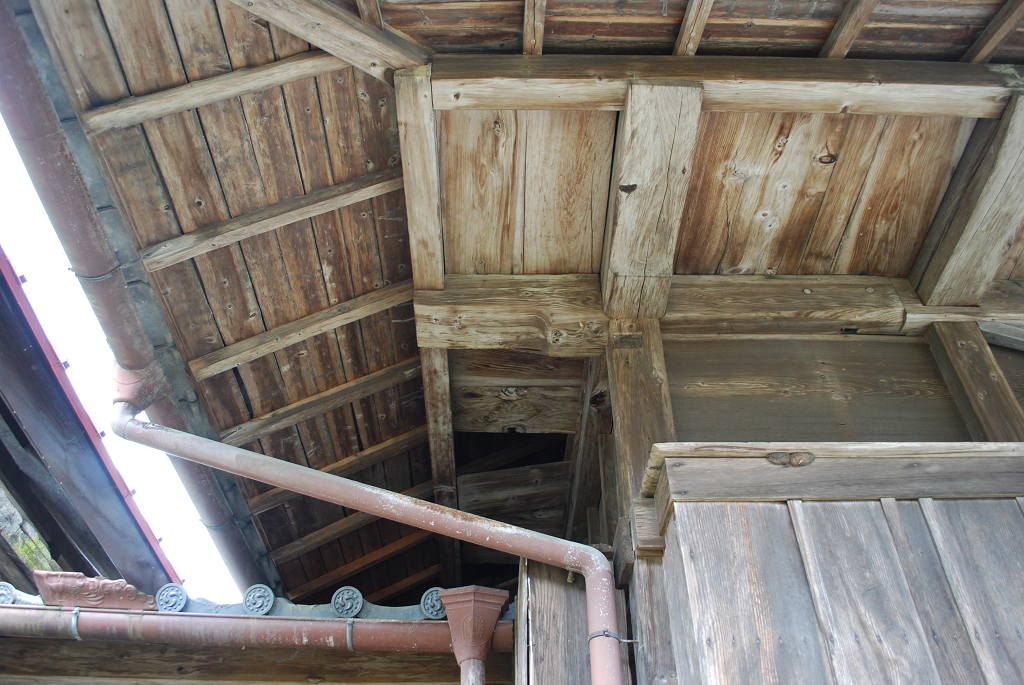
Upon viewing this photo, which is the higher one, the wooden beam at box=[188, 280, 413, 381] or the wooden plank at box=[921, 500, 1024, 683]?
the wooden beam at box=[188, 280, 413, 381]

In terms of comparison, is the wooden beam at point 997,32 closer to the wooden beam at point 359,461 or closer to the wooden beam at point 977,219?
the wooden beam at point 977,219

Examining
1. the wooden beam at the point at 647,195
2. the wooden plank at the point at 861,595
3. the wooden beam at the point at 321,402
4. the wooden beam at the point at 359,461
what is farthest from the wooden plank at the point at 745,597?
the wooden beam at the point at 359,461

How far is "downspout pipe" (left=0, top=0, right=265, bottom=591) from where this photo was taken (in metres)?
2.63

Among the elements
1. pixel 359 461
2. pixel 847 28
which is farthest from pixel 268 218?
pixel 847 28

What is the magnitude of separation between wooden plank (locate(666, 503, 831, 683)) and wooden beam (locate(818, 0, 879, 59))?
67.0 inches

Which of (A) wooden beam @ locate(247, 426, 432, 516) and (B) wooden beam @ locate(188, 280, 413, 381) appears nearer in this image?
(B) wooden beam @ locate(188, 280, 413, 381)

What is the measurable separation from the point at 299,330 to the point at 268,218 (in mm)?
640

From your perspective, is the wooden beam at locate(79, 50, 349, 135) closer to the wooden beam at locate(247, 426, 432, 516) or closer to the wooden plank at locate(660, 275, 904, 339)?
the wooden plank at locate(660, 275, 904, 339)

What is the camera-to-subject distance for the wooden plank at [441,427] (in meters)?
3.74

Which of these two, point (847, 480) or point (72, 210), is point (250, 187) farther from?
point (847, 480)

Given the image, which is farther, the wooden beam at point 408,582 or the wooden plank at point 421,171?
the wooden beam at point 408,582

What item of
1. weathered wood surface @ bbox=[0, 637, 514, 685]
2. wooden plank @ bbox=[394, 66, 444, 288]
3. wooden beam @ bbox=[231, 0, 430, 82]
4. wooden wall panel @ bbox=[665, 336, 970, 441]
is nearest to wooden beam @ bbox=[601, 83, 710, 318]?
wooden wall panel @ bbox=[665, 336, 970, 441]

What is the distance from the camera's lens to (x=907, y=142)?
10.3 ft

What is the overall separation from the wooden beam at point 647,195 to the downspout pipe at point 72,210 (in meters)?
2.01
